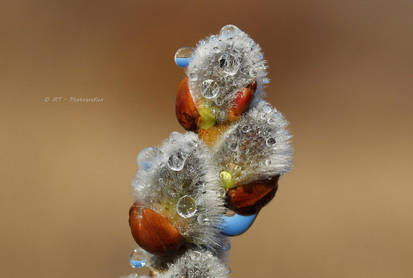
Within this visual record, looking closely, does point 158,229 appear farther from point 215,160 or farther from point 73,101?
point 73,101

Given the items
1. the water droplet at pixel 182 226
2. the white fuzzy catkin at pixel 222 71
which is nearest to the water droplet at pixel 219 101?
the white fuzzy catkin at pixel 222 71

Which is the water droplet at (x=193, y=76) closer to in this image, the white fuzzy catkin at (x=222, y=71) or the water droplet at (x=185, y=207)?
the white fuzzy catkin at (x=222, y=71)

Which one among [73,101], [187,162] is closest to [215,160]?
[187,162]

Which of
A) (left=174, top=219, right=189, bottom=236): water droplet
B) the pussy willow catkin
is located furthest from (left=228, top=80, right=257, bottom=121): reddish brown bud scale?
(left=174, top=219, right=189, bottom=236): water droplet

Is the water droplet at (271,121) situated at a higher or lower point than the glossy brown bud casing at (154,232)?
higher

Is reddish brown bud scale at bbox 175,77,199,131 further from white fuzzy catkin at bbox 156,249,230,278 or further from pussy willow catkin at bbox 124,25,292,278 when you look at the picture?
white fuzzy catkin at bbox 156,249,230,278

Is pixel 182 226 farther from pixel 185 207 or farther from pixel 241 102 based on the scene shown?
pixel 241 102
